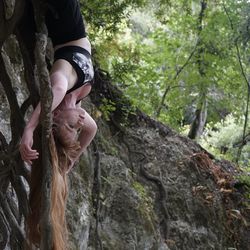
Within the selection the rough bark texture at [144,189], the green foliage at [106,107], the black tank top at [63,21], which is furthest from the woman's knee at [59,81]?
the green foliage at [106,107]

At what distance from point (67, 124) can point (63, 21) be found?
1.63ft

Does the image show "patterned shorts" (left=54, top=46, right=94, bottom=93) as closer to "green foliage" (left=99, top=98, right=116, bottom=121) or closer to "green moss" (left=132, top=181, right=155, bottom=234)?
"green foliage" (left=99, top=98, right=116, bottom=121)

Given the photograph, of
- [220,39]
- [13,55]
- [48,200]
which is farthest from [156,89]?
[48,200]

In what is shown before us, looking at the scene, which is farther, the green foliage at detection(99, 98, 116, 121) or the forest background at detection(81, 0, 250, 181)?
the forest background at detection(81, 0, 250, 181)

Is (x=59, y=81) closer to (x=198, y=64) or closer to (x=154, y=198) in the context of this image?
(x=154, y=198)

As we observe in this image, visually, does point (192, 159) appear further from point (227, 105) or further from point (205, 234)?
point (227, 105)

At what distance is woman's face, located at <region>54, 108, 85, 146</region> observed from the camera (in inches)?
81.7

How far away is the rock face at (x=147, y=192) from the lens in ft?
17.6

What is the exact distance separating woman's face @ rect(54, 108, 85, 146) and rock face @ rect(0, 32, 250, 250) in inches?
103

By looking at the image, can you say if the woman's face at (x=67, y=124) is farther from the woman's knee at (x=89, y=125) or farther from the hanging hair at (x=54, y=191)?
the woman's knee at (x=89, y=125)

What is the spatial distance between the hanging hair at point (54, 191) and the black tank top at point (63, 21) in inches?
19.3

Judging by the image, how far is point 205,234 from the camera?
22.9 ft

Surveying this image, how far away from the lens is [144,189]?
22.1 feet

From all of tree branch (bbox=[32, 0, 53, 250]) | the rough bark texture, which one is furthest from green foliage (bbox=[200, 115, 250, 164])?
tree branch (bbox=[32, 0, 53, 250])
